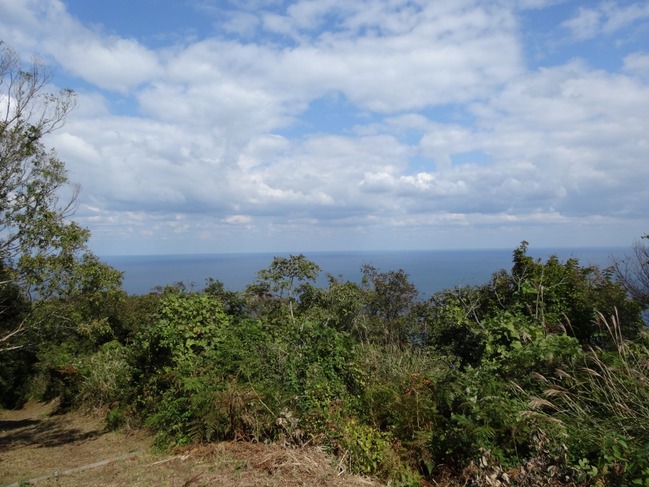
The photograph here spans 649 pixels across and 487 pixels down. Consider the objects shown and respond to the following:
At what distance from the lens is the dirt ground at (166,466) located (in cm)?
464

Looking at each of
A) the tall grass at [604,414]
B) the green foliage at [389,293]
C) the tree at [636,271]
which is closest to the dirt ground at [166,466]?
the tall grass at [604,414]

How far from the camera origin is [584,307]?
802 cm

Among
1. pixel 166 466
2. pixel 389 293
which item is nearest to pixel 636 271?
pixel 389 293

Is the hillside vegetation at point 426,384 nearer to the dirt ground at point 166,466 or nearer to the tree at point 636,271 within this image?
the dirt ground at point 166,466

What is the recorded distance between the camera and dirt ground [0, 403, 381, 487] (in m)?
4.64

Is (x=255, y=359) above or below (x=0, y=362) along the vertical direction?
above

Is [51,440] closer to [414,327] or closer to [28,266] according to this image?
[28,266]

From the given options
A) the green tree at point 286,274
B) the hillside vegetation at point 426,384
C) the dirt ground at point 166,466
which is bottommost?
the dirt ground at point 166,466

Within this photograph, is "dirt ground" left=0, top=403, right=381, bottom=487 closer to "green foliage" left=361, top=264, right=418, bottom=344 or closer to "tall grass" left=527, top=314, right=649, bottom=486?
"tall grass" left=527, top=314, right=649, bottom=486

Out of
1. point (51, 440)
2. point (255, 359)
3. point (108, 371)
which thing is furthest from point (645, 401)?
point (108, 371)

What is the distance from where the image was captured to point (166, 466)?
536 cm

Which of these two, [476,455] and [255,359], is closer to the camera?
[476,455]

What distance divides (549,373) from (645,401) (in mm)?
1159

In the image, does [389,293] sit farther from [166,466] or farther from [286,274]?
[166,466]
